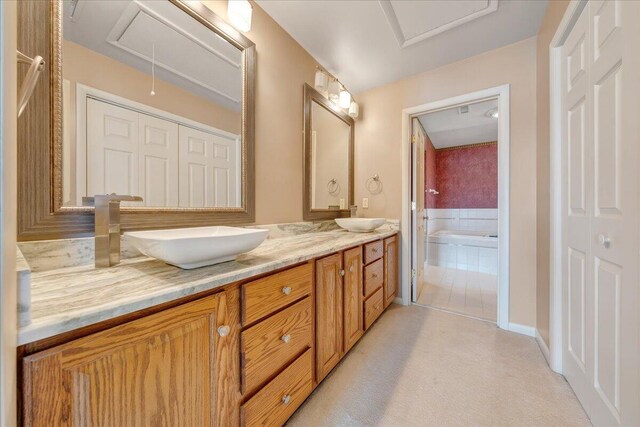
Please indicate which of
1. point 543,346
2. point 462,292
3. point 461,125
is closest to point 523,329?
point 543,346

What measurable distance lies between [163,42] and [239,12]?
18.0 inches

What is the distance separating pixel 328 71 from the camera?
7.71 ft

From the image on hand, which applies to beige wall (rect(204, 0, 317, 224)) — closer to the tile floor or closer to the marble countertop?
the marble countertop

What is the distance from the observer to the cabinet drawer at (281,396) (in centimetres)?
89

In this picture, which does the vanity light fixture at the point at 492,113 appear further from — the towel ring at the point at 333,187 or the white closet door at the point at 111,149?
the white closet door at the point at 111,149

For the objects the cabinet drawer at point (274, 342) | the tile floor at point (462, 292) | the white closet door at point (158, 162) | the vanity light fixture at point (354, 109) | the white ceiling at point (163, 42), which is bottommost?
the tile floor at point (462, 292)

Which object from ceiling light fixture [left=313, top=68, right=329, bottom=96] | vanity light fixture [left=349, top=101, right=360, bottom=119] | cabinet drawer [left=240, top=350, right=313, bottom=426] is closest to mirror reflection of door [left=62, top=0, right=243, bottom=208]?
ceiling light fixture [left=313, top=68, right=329, bottom=96]

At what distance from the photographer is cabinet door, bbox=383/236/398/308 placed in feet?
7.18

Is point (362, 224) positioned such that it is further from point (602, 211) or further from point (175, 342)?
point (175, 342)

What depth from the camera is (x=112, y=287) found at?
667mm

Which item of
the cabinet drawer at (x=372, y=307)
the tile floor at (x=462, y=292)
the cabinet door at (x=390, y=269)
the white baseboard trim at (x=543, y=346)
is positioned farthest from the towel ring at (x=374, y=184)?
the white baseboard trim at (x=543, y=346)

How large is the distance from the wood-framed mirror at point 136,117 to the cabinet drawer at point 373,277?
3.08 feet

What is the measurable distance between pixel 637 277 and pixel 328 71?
243 cm

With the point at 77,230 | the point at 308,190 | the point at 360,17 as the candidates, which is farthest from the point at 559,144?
the point at 77,230
